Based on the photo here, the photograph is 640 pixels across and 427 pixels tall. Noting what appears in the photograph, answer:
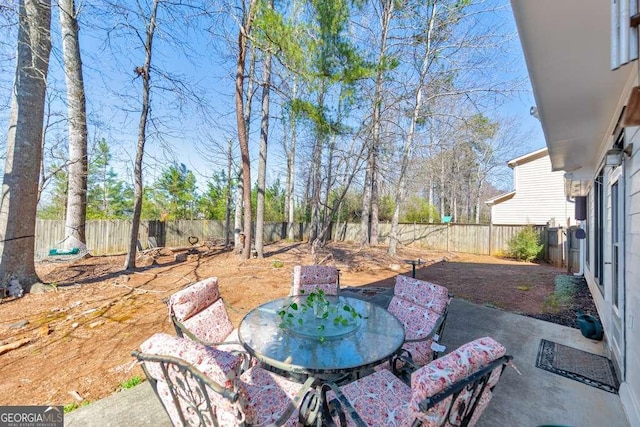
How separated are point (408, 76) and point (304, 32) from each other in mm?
3709

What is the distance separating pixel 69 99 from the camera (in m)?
6.16

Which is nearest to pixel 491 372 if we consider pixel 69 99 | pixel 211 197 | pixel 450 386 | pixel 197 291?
pixel 450 386

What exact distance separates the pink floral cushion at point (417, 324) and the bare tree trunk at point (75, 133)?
7.44 metres

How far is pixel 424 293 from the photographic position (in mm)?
2752

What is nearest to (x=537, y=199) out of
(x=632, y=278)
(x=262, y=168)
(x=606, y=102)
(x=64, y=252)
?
(x=606, y=102)

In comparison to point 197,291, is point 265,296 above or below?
below

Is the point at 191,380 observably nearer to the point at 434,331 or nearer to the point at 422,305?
the point at 434,331

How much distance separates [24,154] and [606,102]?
7686 mm

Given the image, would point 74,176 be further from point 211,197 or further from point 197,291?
point 211,197

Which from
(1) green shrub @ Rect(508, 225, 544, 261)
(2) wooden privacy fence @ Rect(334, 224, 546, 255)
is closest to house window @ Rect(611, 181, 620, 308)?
(1) green shrub @ Rect(508, 225, 544, 261)

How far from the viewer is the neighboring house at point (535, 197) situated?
11.2 meters

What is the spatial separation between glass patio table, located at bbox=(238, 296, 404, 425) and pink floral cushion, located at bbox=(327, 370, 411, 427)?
129 mm

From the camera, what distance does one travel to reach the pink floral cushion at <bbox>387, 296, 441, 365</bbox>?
8.03 feet

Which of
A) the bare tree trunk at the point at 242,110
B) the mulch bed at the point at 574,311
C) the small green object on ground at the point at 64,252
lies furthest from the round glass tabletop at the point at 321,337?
the small green object on ground at the point at 64,252
